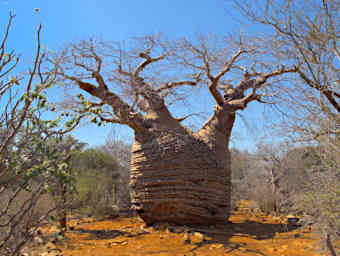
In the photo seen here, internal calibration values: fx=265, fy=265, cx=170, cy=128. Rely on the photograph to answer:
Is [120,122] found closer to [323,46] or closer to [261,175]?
Answer: [323,46]

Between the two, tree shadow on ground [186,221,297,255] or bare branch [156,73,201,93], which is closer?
tree shadow on ground [186,221,297,255]

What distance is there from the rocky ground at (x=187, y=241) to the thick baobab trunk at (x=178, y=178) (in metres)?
0.28

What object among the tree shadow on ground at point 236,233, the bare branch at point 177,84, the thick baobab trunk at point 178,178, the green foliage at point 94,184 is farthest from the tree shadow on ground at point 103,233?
the bare branch at point 177,84

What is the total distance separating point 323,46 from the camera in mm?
2268

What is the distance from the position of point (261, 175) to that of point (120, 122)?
8039 mm

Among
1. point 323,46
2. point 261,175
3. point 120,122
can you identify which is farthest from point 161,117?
point 261,175

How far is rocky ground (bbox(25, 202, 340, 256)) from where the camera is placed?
359cm

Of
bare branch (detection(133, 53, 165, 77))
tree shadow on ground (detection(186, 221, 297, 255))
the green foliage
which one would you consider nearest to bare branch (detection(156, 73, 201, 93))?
bare branch (detection(133, 53, 165, 77))

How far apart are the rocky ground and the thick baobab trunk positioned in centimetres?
28

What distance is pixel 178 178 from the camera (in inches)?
187

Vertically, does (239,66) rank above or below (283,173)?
above

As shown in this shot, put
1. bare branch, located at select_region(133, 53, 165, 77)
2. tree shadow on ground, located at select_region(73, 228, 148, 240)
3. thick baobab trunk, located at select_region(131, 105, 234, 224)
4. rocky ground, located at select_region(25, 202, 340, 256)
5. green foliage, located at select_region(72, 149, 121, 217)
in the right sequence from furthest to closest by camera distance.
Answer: green foliage, located at select_region(72, 149, 121, 217) → bare branch, located at select_region(133, 53, 165, 77) → thick baobab trunk, located at select_region(131, 105, 234, 224) → tree shadow on ground, located at select_region(73, 228, 148, 240) → rocky ground, located at select_region(25, 202, 340, 256)

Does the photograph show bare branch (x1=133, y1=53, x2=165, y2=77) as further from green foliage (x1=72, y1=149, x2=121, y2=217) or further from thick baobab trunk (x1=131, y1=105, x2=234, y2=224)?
green foliage (x1=72, y1=149, x2=121, y2=217)

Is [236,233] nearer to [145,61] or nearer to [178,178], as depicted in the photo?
[178,178]
